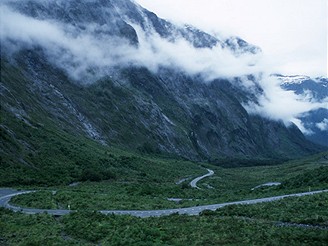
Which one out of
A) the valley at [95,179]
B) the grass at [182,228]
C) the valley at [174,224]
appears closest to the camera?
the grass at [182,228]

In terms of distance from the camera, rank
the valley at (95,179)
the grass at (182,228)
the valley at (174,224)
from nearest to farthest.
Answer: the grass at (182,228), the valley at (174,224), the valley at (95,179)

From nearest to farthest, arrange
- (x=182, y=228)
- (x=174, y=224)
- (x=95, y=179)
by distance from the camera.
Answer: (x=182, y=228) → (x=174, y=224) → (x=95, y=179)

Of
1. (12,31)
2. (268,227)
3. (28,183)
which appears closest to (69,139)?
(28,183)

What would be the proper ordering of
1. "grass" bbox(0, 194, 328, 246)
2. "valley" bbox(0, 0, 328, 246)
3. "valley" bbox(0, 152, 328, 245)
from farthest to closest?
"valley" bbox(0, 0, 328, 246) < "valley" bbox(0, 152, 328, 245) < "grass" bbox(0, 194, 328, 246)

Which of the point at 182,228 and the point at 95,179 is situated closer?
the point at 182,228

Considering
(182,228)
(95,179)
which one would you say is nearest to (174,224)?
(182,228)

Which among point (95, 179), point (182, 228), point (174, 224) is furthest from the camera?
point (95, 179)

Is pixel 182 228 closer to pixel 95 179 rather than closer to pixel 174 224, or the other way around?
pixel 174 224

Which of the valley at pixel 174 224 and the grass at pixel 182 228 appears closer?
the grass at pixel 182 228

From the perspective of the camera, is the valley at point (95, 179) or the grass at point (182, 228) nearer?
the grass at point (182, 228)

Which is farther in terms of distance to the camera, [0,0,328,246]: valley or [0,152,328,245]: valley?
[0,0,328,246]: valley

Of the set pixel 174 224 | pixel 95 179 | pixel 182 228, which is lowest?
pixel 182 228

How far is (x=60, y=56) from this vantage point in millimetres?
177750

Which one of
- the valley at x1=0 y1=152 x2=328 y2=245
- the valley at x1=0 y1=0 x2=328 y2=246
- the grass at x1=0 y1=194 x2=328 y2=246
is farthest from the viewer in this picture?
the valley at x1=0 y1=0 x2=328 y2=246
